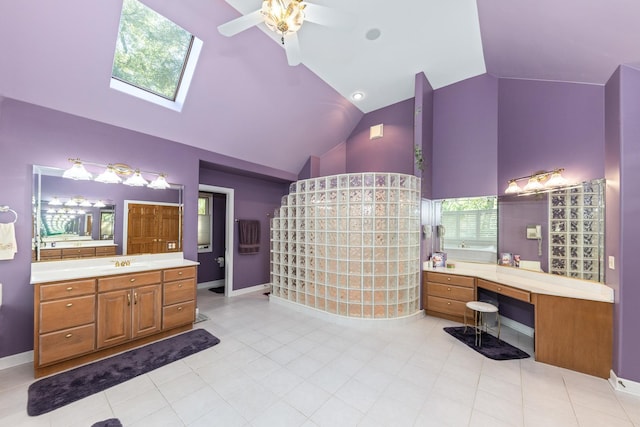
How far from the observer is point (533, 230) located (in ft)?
10.3

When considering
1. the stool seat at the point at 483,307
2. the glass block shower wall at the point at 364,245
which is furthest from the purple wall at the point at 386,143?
the stool seat at the point at 483,307

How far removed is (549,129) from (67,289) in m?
5.45

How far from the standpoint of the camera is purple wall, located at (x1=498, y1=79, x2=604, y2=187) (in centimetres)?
260

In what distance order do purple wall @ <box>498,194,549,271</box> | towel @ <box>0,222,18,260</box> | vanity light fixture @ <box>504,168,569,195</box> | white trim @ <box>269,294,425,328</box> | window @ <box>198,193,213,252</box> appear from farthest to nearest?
window @ <box>198,193,213,252</box> < white trim @ <box>269,294,425,328</box> < purple wall @ <box>498,194,549,271</box> < vanity light fixture @ <box>504,168,569,195</box> < towel @ <box>0,222,18,260</box>

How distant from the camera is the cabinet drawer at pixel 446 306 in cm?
340

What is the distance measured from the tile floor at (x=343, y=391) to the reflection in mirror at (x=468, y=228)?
1.28 m

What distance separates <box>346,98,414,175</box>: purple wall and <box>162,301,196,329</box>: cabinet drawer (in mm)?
3853

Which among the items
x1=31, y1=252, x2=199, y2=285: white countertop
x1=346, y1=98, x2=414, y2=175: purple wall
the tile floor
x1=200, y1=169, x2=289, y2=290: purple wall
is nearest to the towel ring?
x1=31, y1=252, x2=199, y2=285: white countertop

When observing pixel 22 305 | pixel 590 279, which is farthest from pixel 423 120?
pixel 22 305

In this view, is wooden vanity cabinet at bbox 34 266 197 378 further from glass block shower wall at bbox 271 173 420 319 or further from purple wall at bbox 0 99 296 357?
glass block shower wall at bbox 271 173 420 319

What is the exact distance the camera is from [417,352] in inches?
106

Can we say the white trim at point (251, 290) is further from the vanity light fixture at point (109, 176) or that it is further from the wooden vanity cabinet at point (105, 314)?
the vanity light fixture at point (109, 176)

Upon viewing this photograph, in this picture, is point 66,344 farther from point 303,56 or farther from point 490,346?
point 490,346

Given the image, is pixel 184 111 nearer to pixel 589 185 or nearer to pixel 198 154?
pixel 198 154
